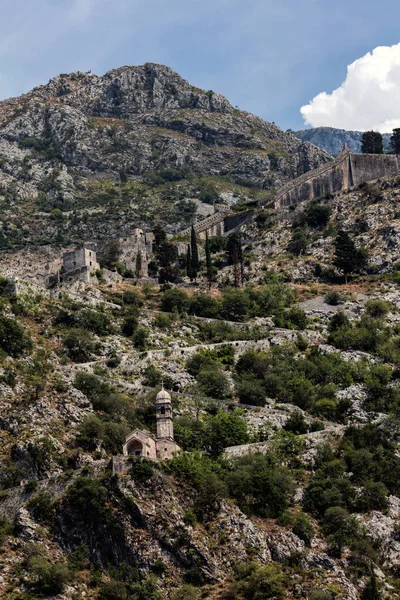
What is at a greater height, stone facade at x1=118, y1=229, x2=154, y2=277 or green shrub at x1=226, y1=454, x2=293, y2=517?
stone facade at x1=118, y1=229, x2=154, y2=277

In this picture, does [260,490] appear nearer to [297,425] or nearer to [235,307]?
[297,425]

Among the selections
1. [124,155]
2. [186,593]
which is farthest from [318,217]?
[186,593]

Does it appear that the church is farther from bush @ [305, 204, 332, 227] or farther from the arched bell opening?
bush @ [305, 204, 332, 227]

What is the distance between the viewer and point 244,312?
96.2m

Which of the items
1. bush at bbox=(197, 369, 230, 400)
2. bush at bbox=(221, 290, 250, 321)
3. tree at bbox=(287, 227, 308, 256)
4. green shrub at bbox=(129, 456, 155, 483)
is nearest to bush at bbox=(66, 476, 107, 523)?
green shrub at bbox=(129, 456, 155, 483)

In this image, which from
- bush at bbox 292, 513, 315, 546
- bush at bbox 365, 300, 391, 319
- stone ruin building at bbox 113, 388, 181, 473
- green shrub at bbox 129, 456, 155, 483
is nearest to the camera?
green shrub at bbox 129, 456, 155, 483

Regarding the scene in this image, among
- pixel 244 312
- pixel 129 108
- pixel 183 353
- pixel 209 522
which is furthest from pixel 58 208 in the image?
pixel 209 522

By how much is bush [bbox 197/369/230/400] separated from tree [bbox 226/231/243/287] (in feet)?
105

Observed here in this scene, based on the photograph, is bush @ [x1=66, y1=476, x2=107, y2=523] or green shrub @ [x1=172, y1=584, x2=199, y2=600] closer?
green shrub @ [x1=172, y1=584, x2=199, y2=600]

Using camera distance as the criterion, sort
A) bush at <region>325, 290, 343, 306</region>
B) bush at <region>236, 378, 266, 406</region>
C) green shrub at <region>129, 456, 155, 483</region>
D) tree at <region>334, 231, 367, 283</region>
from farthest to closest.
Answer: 1. tree at <region>334, 231, 367, 283</region>
2. bush at <region>325, 290, 343, 306</region>
3. bush at <region>236, 378, 266, 406</region>
4. green shrub at <region>129, 456, 155, 483</region>

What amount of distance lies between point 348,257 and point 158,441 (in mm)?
52136

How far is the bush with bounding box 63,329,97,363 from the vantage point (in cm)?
7962

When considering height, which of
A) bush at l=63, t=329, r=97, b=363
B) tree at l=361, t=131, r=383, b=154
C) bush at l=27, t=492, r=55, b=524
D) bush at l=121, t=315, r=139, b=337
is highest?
tree at l=361, t=131, r=383, b=154

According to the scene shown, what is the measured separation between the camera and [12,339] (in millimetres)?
74875
